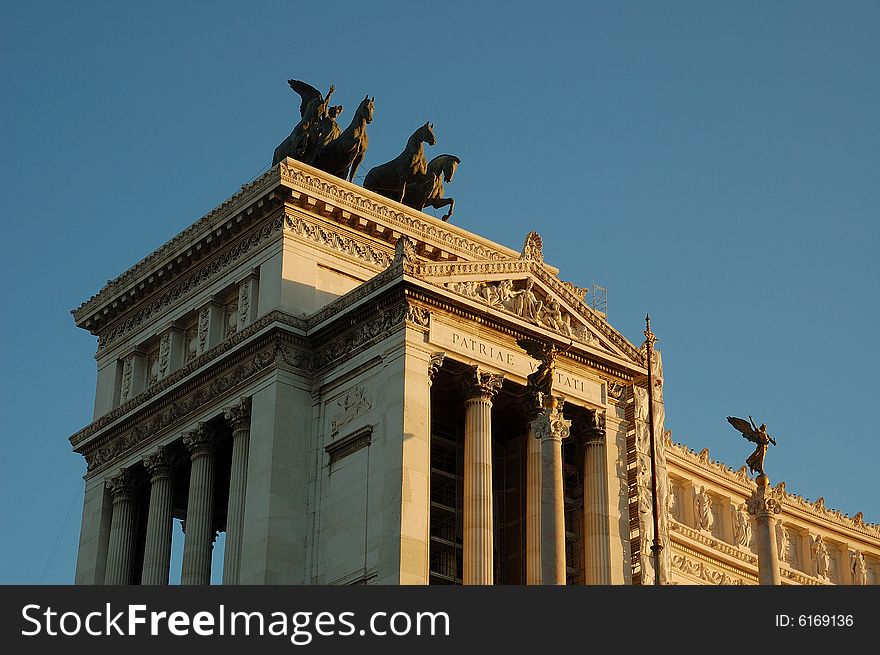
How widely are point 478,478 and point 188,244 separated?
18077 mm

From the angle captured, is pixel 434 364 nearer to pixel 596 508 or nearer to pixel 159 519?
pixel 596 508

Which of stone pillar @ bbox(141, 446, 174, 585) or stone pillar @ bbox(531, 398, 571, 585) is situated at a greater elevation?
stone pillar @ bbox(141, 446, 174, 585)

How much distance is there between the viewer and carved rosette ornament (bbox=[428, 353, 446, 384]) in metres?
72.8

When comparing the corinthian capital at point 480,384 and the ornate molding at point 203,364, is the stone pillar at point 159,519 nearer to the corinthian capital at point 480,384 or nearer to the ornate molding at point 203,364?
the ornate molding at point 203,364

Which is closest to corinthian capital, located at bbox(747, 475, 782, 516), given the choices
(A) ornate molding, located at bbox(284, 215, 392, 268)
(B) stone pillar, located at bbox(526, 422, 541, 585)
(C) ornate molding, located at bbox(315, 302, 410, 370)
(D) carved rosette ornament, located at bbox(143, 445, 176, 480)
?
(B) stone pillar, located at bbox(526, 422, 541, 585)

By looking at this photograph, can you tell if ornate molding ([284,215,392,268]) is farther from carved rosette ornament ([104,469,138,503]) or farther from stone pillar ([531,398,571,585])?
stone pillar ([531,398,571,585])

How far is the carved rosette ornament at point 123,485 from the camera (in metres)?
82.9

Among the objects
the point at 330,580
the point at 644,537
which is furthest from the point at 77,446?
the point at 644,537

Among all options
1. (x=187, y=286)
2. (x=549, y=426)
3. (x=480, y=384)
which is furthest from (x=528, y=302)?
Result: (x=549, y=426)

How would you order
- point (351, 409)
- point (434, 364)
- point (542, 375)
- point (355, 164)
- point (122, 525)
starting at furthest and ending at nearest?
point (355, 164)
point (122, 525)
point (351, 409)
point (434, 364)
point (542, 375)

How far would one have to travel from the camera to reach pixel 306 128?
84.5 meters

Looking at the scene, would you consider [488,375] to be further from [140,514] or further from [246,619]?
[246,619]

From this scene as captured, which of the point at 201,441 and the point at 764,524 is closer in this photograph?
the point at 764,524

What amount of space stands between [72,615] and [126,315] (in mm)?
44164
